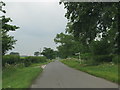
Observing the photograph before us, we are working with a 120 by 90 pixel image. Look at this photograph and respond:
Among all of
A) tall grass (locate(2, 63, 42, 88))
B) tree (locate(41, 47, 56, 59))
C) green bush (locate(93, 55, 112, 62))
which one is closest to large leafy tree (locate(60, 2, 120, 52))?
tall grass (locate(2, 63, 42, 88))

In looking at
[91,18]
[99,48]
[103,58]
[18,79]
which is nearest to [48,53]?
[99,48]

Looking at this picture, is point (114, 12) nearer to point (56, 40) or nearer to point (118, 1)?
point (118, 1)

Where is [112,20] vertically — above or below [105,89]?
above

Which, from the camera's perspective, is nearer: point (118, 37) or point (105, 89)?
point (105, 89)

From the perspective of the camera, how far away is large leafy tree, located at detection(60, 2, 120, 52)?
15.9 meters

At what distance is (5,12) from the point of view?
20734mm

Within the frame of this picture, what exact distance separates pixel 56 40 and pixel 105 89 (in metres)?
78.9

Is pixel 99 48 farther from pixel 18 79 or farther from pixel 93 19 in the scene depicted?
pixel 18 79

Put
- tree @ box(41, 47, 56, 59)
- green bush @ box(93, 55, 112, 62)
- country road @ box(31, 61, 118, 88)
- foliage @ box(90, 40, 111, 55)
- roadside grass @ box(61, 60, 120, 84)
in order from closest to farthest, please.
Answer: country road @ box(31, 61, 118, 88) → roadside grass @ box(61, 60, 120, 84) → green bush @ box(93, 55, 112, 62) → foliage @ box(90, 40, 111, 55) → tree @ box(41, 47, 56, 59)

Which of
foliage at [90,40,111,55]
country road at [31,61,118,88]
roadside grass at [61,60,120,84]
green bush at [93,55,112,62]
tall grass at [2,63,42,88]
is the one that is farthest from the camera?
foliage at [90,40,111,55]

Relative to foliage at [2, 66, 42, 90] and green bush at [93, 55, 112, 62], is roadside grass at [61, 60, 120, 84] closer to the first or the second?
foliage at [2, 66, 42, 90]

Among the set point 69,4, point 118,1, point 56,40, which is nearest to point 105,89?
point 118,1

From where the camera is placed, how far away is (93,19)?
17.9 m

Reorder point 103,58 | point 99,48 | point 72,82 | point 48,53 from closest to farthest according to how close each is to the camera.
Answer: point 72,82, point 103,58, point 99,48, point 48,53
